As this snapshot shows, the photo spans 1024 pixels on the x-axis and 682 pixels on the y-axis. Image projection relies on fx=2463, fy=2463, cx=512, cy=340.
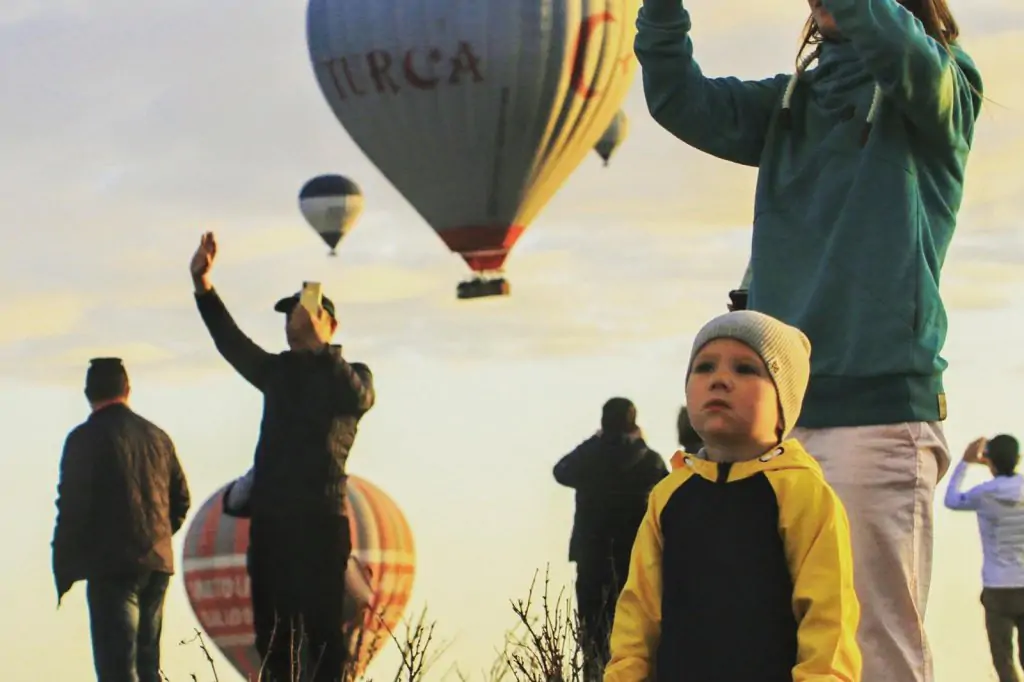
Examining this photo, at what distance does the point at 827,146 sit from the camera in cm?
534

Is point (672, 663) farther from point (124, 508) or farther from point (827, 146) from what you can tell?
point (124, 508)

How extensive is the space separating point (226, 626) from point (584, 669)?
17.8 metres

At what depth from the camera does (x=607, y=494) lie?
10.5 meters

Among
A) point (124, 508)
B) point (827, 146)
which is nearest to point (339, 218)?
point (124, 508)

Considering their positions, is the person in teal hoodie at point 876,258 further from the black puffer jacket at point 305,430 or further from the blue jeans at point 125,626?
the blue jeans at point 125,626

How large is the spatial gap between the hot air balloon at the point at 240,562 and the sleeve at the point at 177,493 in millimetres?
14352

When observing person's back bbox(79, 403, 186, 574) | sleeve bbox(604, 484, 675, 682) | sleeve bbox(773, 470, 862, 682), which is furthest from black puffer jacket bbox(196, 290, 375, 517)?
sleeve bbox(773, 470, 862, 682)

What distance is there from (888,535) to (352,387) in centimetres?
351

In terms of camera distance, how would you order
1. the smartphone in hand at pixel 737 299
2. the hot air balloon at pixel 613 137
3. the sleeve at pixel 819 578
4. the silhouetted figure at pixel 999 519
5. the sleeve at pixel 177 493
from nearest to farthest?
the sleeve at pixel 819 578
the smartphone in hand at pixel 737 299
the sleeve at pixel 177 493
the silhouetted figure at pixel 999 519
the hot air balloon at pixel 613 137

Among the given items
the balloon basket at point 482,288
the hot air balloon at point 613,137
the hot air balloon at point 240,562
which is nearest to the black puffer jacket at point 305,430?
the hot air balloon at point 240,562

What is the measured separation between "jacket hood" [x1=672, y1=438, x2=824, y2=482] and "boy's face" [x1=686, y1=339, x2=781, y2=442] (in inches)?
1.4

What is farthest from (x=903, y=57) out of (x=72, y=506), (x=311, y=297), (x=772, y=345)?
(x=72, y=506)

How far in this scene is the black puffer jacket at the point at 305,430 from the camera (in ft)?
27.2

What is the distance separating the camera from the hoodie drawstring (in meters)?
5.23
